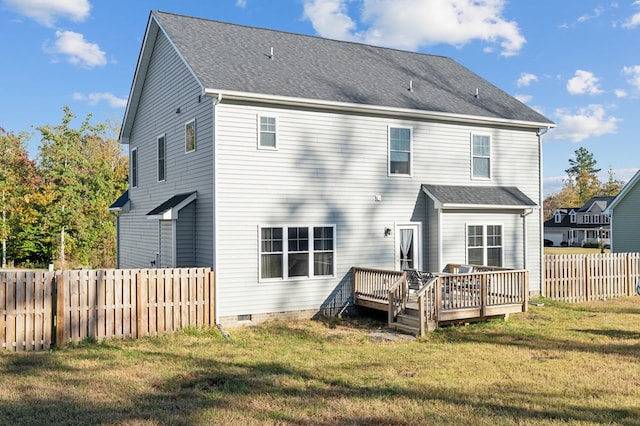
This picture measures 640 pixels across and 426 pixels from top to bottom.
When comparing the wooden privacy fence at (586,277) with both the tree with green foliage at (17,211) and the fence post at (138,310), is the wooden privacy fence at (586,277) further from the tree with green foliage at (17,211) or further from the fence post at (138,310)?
the tree with green foliage at (17,211)

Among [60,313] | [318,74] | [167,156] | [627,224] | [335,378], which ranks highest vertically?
[318,74]

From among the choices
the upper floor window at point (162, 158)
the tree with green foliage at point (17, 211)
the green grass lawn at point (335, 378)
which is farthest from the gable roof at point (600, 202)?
the upper floor window at point (162, 158)

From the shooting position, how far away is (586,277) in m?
18.1

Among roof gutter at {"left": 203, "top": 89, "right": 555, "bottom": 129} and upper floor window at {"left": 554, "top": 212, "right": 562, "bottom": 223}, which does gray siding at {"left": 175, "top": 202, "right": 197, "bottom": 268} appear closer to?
roof gutter at {"left": 203, "top": 89, "right": 555, "bottom": 129}

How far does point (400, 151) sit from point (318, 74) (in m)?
3.23

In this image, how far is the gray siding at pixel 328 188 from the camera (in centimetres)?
1302

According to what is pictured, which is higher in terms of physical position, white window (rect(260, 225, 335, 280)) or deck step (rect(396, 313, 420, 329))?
white window (rect(260, 225, 335, 280))

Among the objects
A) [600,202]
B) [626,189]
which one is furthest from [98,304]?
[600,202]

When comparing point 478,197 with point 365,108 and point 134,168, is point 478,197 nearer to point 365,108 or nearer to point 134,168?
point 365,108

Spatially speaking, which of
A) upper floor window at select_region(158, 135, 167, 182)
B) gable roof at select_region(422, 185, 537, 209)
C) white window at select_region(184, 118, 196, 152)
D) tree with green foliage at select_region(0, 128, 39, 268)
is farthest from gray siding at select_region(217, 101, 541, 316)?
tree with green foliage at select_region(0, 128, 39, 268)

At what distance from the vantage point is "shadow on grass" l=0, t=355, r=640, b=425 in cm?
656

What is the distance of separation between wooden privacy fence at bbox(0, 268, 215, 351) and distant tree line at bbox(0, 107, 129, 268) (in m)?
20.7

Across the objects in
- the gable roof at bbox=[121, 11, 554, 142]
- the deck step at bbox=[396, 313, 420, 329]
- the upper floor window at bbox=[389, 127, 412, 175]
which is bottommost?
the deck step at bbox=[396, 313, 420, 329]

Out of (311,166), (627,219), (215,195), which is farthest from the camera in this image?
(627,219)
